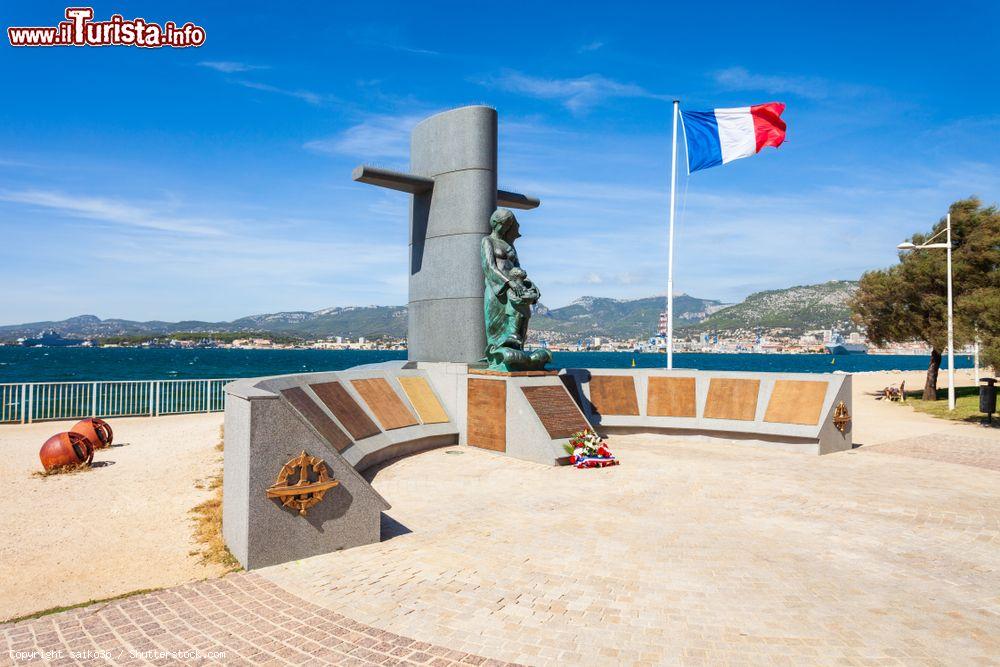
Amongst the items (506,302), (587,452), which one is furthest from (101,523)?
(506,302)

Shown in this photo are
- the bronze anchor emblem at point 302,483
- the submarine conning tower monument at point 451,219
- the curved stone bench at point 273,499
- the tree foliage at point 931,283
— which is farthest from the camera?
the tree foliage at point 931,283

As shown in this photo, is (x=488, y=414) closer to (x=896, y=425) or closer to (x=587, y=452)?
(x=587, y=452)

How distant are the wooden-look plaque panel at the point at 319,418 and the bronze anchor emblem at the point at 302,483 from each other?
2257 millimetres

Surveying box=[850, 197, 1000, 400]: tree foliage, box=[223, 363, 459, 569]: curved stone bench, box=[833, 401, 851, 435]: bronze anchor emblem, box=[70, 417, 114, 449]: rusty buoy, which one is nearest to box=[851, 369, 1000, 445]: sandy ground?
box=[833, 401, 851, 435]: bronze anchor emblem

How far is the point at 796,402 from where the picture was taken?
12516 mm

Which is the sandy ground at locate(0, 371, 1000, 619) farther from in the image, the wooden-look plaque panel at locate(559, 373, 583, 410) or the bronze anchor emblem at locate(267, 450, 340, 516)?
the wooden-look plaque panel at locate(559, 373, 583, 410)

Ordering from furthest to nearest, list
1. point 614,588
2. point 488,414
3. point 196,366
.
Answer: point 196,366, point 488,414, point 614,588

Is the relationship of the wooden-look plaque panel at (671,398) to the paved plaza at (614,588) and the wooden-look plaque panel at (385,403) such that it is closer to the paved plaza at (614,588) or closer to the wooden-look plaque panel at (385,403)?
the paved plaza at (614,588)

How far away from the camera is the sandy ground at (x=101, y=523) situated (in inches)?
203

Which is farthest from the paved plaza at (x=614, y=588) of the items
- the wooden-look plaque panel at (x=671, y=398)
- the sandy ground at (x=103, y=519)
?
the wooden-look plaque panel at (x=671, y=398)

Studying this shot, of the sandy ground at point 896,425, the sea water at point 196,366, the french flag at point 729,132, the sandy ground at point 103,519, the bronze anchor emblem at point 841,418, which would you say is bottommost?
the sea water at point 196,366

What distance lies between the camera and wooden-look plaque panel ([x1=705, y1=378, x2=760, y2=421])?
12.9 metres

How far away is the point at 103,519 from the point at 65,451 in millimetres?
3141

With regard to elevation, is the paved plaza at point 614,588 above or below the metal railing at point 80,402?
below
